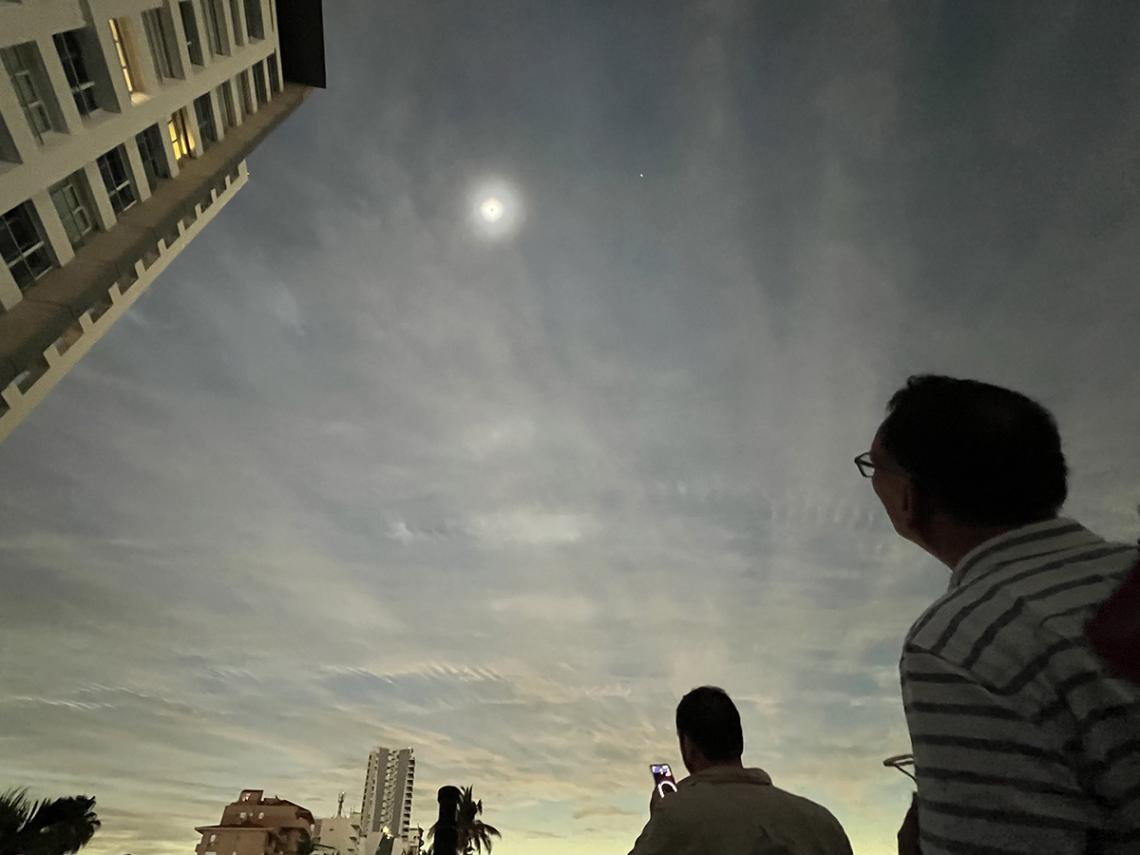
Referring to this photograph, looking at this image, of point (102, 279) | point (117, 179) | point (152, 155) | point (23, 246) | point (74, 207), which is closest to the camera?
point (23, 246)

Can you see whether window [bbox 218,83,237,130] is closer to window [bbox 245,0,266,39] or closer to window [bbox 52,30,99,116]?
window [bbox 245,0,266,39]

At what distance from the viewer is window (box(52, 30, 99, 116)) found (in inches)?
800

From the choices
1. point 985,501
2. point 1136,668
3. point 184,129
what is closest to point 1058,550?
point 985,501

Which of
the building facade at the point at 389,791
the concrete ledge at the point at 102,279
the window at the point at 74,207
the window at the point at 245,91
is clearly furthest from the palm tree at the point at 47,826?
the building facade at the point at 389,791

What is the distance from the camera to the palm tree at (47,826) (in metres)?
22.7

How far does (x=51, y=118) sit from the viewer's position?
65.8 ft

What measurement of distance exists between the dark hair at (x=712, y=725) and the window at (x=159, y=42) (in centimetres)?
3215

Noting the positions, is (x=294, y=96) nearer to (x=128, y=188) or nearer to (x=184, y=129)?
(x=184, y=129)

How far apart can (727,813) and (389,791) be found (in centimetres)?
16253

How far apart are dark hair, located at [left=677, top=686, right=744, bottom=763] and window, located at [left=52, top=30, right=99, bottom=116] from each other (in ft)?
91.7

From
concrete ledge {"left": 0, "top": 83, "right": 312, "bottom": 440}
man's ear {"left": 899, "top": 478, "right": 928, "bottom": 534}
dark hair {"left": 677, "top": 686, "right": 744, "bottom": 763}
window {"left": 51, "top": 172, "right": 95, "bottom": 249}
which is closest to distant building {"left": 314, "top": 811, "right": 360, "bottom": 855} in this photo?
concrete ledge {"left": 0, "top": 83, "right": 312, "bottom": 440}

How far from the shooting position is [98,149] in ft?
72.7

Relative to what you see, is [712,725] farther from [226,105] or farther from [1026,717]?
[226,105]

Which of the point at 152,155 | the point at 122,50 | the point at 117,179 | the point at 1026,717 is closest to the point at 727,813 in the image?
the point at 1026,717
